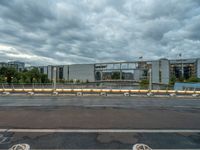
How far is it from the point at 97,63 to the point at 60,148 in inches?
4126

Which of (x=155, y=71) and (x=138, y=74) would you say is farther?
(x=138, y=74)

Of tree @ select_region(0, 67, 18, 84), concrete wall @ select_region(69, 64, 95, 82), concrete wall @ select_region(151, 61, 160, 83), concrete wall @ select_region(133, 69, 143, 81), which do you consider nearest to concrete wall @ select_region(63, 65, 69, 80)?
concrete wall @ select_region(69, 64, 95, 82)

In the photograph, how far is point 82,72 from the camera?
11088 centimetres

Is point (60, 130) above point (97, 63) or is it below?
below

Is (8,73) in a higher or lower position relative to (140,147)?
higher

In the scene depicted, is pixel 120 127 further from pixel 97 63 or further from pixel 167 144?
pixel 97 63

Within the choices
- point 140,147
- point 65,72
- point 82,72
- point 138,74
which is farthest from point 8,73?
point 140,147

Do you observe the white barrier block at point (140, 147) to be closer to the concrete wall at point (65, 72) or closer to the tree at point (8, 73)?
the tree at point (8, 73)

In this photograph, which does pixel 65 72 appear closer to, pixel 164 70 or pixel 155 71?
pixel 155 71

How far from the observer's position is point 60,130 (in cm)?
732

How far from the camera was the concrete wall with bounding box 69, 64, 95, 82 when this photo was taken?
10744 centimetres

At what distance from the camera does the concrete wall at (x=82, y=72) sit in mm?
107438

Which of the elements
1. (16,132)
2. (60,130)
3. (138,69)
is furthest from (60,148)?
(138,69)

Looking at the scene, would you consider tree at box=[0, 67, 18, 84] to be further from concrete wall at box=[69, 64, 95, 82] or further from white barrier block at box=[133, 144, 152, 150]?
white barrier block at box=[133, 144, 152, 150]
